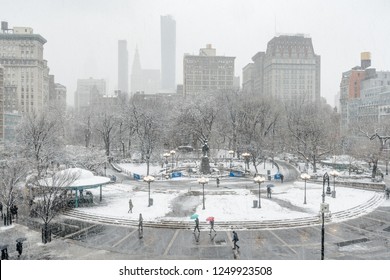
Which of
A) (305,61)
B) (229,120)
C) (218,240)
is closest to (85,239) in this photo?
(218,240)

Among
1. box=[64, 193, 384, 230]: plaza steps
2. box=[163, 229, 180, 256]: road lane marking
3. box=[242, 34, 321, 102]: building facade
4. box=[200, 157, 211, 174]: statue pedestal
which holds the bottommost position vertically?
box=[163, 229, 180, 256]: road lane marking

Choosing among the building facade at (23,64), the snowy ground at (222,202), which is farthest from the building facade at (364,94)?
the building facade at (23,64)

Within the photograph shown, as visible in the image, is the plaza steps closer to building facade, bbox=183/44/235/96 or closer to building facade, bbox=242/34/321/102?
building facade, bbox=242/34/321/102

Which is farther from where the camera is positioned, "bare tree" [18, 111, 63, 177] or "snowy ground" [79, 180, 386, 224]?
"bare tree" [18, 111, 63, 177]

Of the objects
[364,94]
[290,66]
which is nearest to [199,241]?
[364,94]

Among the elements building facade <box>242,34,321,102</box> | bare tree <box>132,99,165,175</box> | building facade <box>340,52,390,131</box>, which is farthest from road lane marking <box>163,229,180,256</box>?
building facade <box>242,34,321,102</box>

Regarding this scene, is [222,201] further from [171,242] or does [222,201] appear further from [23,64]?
[23,64]
